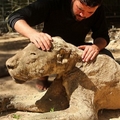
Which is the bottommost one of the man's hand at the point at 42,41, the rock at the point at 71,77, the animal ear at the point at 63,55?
the rock at the point at 71,77

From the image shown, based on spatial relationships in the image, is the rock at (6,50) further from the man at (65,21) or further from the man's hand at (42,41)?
the man's hand at (42,41)

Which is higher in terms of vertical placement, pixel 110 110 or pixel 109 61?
pixel 109 61

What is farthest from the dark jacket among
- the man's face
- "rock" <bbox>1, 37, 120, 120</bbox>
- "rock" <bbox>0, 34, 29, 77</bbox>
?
"rock" <bbox>0, 34, 29, 77</bbox>

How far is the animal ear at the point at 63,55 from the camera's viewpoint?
6.17 feet

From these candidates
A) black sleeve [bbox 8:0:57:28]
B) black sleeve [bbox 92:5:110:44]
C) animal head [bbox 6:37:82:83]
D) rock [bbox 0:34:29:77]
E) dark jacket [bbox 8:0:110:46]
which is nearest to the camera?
animal head [bbox 6:37:82:83]

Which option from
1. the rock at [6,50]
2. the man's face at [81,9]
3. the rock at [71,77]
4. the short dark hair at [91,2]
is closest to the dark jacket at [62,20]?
the man's face at [81,9]

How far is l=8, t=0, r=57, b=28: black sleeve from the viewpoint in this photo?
2.17 metres

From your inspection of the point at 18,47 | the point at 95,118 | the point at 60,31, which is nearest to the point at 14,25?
the point at 60,31

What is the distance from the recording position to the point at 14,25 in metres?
2.11

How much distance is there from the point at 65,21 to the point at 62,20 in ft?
0.12

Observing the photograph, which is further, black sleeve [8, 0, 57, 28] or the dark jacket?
the dark jacket

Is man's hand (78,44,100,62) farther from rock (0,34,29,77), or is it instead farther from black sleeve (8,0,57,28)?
rock (0,34,29,77)

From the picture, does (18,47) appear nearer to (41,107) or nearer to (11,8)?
(11,8)

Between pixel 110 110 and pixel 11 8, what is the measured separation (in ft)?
17.2
